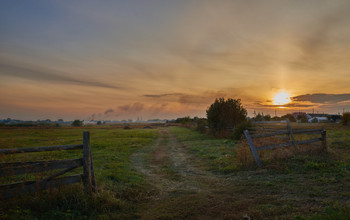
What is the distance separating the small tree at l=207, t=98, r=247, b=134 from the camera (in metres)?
29.7

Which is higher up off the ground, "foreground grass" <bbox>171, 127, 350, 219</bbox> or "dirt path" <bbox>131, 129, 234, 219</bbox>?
"foreground grass" <bbox>171, 127, 350, 219</bbox>

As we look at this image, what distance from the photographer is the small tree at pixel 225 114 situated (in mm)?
29672

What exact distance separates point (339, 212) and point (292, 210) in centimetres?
99

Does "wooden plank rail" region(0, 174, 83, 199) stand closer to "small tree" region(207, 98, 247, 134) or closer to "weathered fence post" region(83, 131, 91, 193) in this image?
"weathered fence post" region(83, 131, 91, 193)

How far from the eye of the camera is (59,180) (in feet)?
19.0

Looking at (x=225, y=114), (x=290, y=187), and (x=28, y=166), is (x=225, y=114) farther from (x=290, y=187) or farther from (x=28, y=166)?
(x=28, y=166)

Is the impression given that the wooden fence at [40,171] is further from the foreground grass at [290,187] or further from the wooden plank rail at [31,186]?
the foreground grass at [290,187]

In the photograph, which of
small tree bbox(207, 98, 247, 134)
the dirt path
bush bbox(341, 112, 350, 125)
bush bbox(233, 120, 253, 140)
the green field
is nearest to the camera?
the green field

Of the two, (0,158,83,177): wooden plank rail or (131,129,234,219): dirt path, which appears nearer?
(0,158,83,177): wooden plank rail

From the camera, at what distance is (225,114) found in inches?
1174

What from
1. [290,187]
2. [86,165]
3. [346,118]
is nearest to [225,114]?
[290,187]

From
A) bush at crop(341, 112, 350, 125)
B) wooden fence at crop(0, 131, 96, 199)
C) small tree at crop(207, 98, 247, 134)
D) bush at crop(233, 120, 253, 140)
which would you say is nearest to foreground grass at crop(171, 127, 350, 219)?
wooden fence at crop(0, 131, 96, 199)

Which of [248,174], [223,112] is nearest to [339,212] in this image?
[248,174]

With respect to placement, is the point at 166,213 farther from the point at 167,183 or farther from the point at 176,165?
the point at 176,165
